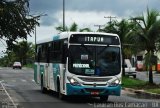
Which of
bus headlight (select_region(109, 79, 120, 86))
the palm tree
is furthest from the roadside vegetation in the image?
bus headlight (select_region(109, 79, 120, 86))

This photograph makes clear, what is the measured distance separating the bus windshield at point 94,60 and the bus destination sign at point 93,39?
0.22 m

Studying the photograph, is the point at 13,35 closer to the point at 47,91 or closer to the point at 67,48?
the point at 67,48

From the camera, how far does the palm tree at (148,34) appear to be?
1262 inches

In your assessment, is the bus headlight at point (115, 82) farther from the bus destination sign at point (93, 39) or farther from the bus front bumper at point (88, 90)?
the bus destination sign at point (93, 39)

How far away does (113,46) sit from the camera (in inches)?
855

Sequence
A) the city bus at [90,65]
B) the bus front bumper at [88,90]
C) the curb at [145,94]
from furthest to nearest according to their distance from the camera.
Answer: the curb at [145,94] → the city bus at [90,65] → the bus front bumper at [88,90]

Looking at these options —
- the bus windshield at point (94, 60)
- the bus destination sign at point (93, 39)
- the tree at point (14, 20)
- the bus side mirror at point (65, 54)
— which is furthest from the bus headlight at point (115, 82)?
the tree at point (14, 20)

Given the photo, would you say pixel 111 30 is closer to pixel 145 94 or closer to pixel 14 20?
pixel 145 94

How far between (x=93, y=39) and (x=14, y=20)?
13.0ft

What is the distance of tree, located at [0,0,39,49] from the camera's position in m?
18.8

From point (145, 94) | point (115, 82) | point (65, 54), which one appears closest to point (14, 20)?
point (65, 54)

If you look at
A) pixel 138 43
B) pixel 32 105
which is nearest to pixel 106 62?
pixel 32 105

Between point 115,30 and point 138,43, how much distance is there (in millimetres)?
10017

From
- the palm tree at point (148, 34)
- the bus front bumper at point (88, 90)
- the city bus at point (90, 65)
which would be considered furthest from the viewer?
the palm tree at point (148, 34)
